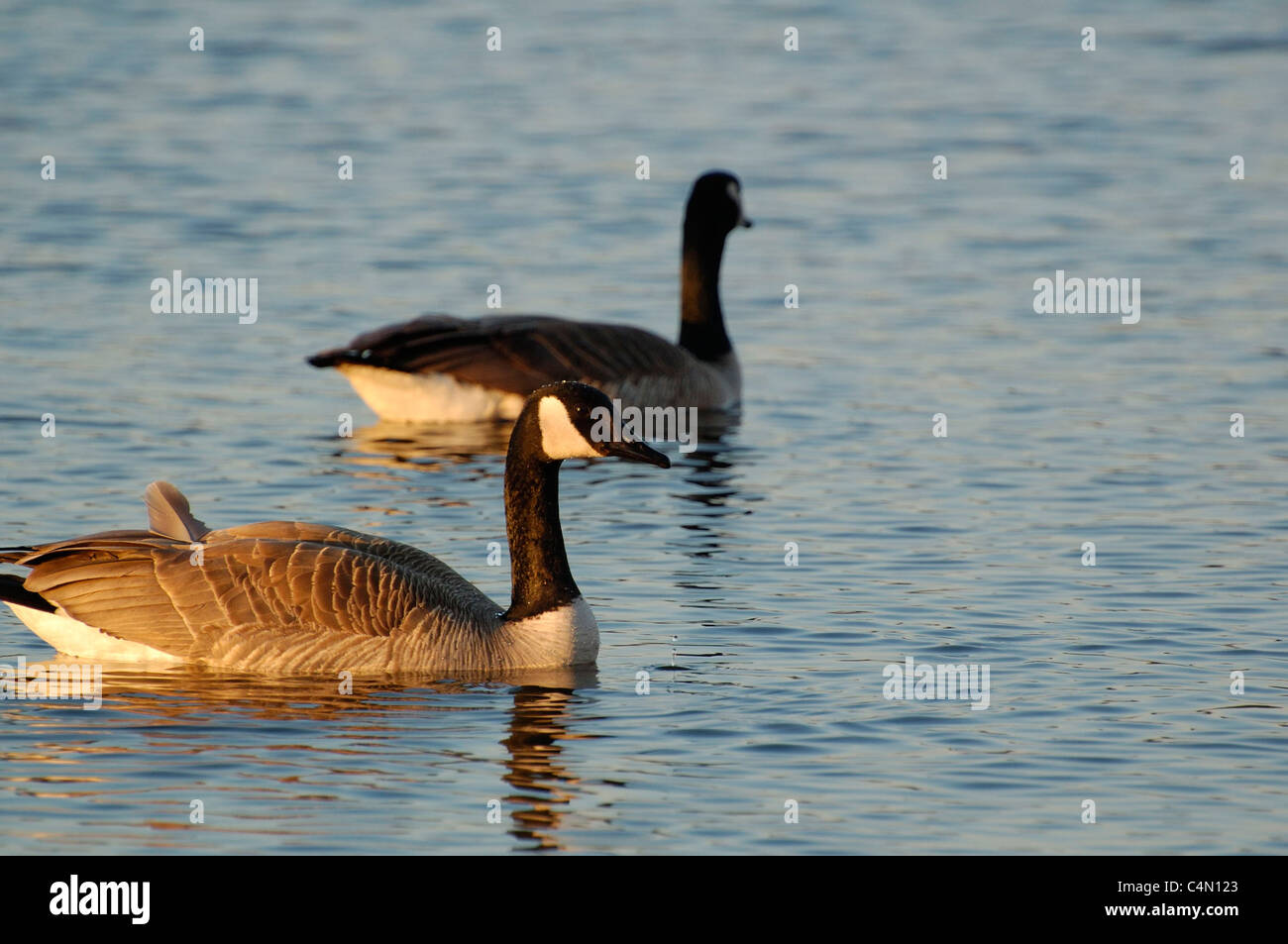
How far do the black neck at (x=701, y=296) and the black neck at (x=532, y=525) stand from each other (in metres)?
8.09

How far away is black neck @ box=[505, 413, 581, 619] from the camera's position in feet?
37.0

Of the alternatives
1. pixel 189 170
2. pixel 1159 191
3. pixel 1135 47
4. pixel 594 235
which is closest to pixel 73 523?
pixel 594 235

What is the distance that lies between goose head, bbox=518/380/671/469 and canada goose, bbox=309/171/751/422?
19.2 feet

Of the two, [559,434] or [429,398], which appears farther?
[429,398]

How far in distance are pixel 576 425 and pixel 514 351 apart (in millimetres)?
6692

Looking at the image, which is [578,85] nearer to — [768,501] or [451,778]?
[768,501]

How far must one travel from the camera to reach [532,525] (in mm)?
11359

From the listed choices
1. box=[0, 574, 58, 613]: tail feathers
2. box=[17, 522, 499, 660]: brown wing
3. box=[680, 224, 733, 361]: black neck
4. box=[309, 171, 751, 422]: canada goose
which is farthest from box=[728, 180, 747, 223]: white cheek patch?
box=[0, 574, 58, 613]: tail feathers

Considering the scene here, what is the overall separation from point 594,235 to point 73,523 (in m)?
11.6

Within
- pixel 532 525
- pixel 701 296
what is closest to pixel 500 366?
pixel 701 296

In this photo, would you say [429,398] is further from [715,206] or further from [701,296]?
[715,206]

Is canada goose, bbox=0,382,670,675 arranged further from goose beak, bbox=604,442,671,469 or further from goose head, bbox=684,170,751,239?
goose head, bbox=684,170,751,239

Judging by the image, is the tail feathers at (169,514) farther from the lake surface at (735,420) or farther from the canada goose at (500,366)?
the canada goose at (500,366)

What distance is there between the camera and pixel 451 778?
9320 millimetres
